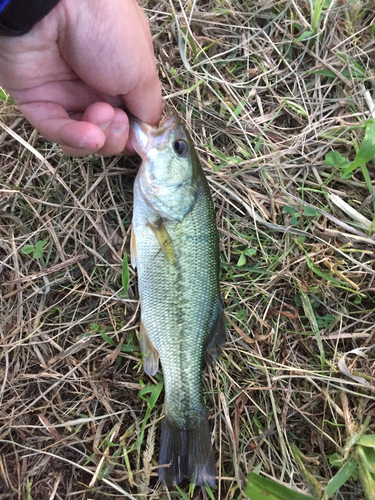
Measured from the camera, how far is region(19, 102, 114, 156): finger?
66.2 inches

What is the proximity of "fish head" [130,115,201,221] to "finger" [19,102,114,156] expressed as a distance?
→ 0.29 m

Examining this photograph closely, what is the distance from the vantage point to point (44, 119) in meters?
1.94

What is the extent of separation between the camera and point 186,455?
207 centimetres

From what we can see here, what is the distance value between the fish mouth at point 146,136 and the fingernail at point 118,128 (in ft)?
0.31

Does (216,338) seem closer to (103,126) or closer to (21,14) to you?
(103,126)

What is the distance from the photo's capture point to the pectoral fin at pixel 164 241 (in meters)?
2.09

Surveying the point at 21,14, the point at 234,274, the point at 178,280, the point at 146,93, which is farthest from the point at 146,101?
the point at 234,274

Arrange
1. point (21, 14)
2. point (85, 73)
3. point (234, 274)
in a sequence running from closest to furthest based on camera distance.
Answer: point (21, 14) → point (85, 73) → point (234, 274)

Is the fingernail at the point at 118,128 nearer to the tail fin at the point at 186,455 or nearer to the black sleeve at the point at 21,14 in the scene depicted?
the black sleeve at the point at 21,14

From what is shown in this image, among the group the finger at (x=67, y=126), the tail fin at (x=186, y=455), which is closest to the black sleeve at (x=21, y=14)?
the finger at (x=67, y=126)

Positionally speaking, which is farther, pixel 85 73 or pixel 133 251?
pixel 133 251

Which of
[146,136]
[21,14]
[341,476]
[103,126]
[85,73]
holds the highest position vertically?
[21,14]

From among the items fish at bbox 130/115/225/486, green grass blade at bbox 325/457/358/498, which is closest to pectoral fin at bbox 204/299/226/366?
fish at bbox 130/115/225/486

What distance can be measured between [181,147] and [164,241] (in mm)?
606
